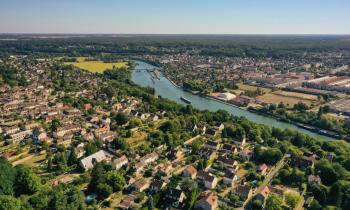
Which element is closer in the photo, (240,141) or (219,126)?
(240,141)

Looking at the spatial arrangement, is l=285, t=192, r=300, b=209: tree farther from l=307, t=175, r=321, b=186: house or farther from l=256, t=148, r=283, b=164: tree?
l=256, t=148, r=283, b=164: tree

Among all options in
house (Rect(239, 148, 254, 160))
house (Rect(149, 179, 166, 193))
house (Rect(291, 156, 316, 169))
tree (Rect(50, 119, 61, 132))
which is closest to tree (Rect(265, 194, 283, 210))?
house (Rect(149, 179, 166, 193))

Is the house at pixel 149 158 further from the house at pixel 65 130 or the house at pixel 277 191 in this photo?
the house at pixel 65 130

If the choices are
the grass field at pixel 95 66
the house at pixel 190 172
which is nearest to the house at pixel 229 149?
the house at pixel 190 172

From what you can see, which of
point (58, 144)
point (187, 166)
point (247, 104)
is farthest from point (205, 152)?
point (247, 104)

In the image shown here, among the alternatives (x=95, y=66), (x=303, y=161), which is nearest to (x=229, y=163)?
(x=303, y=161)

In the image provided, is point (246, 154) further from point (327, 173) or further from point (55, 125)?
point (55, 125)

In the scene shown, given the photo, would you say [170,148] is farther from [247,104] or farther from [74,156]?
[247,104]
